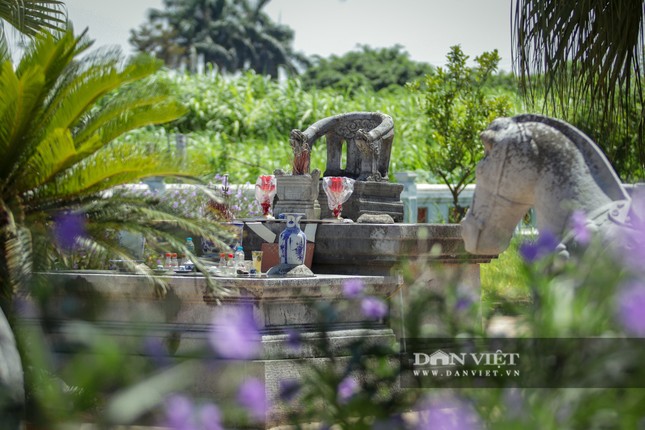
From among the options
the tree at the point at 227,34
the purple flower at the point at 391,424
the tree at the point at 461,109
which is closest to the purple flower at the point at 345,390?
the purple flower at the point at 391,424

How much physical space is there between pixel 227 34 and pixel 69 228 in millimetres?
45074

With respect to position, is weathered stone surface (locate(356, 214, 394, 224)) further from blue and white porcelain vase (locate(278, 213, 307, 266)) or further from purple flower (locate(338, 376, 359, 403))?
purple flower (locate(338, 376, 359, 403))

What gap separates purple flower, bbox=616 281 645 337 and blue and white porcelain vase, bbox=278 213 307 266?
5280 millimetres

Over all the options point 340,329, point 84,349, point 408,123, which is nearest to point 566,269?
point 84,349

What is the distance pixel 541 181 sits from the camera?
359 cm

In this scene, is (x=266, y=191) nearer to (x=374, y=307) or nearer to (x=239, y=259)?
(x=239, y=259)

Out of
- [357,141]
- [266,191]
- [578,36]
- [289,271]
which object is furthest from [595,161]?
[357,141]

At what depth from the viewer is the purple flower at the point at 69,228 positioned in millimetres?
7234

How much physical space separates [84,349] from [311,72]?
4398cm

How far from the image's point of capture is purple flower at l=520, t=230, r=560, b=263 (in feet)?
9.90

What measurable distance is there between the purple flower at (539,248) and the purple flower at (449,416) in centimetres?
62

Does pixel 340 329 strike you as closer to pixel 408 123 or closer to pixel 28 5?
pixel 28 5

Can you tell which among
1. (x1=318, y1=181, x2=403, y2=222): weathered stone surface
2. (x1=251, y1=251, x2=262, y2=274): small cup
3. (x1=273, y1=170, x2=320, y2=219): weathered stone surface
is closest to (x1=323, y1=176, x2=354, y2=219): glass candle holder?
(x1=273, y1=170, x2=320, y2=219): weathered stone surface

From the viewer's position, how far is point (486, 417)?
2285mm
